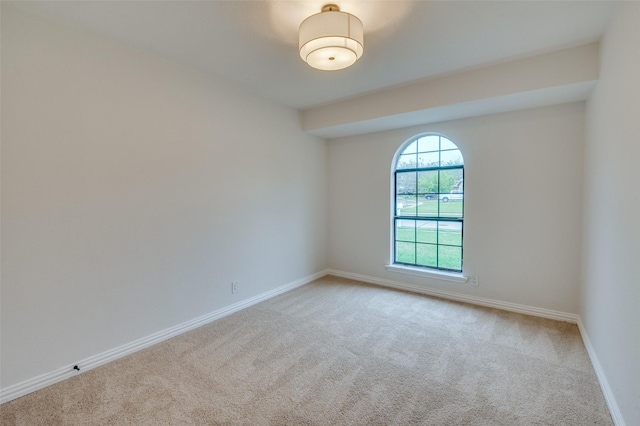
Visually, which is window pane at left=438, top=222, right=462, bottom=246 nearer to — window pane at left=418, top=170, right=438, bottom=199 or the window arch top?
window pane at left=418, top=170, right=438, bottom=199

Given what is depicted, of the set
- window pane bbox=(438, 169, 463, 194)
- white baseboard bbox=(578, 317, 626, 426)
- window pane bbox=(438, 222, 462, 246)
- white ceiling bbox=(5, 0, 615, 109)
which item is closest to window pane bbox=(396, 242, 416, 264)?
window pane bbox=(438, 222, 462, 246)

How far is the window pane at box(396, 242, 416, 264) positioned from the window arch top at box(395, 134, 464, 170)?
44.3 inches

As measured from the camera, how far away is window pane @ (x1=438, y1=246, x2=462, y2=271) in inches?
150

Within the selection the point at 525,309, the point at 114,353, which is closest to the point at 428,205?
the point at 525,309

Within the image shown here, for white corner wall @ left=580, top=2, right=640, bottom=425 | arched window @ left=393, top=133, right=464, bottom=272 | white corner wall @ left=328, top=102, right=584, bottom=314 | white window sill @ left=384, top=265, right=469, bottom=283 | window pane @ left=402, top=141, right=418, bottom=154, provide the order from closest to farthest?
white corner wall @ left=580, top=2, right=640, bottom=425 → white corner wall @ left=328, top=102, right=584, bottom=314 → white window sill @ left=384, top=265, right=469, bottom=283 → arched window @ left=393, top=133, right=464, bottom=272 → window pane @ left=402, top=141, right=418, bottom=154

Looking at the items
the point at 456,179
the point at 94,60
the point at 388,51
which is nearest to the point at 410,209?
the point at 456,179

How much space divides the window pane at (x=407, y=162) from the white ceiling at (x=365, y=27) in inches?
52.2

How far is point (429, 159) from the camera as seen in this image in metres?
4.00

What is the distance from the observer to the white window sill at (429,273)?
12.1ft

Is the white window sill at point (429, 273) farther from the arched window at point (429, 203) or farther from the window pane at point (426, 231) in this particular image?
the window pane at point (426, 231)

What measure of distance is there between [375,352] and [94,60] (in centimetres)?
325

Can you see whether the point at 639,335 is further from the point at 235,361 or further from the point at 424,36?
the point at 235,361

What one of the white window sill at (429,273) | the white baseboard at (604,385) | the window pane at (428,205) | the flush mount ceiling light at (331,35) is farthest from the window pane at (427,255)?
the flush mount ceiling light at (331,35)

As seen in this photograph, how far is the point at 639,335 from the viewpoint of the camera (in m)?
1.42
